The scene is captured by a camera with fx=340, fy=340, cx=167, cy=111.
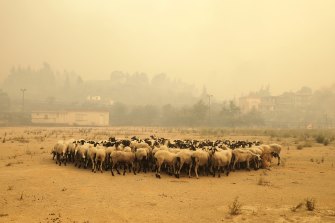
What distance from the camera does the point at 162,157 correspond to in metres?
15.5

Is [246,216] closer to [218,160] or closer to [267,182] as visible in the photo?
[267,182]

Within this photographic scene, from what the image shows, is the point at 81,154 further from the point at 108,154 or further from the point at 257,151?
the point at 257,151

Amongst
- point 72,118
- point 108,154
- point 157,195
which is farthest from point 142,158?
point 72,118

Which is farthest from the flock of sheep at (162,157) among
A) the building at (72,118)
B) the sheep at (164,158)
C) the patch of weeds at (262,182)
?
the building at (72,118)

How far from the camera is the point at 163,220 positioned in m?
9.20

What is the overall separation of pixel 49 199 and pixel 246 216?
621 cm

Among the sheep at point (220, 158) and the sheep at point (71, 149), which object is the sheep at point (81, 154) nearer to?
the sheep at point (71, 149)

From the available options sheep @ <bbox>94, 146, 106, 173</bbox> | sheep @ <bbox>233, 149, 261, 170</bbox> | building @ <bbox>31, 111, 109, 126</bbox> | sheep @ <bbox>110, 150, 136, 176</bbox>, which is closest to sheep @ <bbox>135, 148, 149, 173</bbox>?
sheep @ <bbox>110, 150, 136, 176</bbox>

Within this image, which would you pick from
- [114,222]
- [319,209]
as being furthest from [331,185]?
[114,222]

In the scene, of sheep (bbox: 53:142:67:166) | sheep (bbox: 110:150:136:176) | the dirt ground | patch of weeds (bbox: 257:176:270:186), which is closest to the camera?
the dirt ground

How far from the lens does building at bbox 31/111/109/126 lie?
96.0 metres

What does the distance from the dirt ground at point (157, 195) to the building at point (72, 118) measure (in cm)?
8217

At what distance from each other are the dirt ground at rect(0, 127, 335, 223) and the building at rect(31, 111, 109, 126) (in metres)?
82.2

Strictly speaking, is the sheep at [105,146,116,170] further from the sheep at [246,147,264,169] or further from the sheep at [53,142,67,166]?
the sheep at [246,147,264,169]
